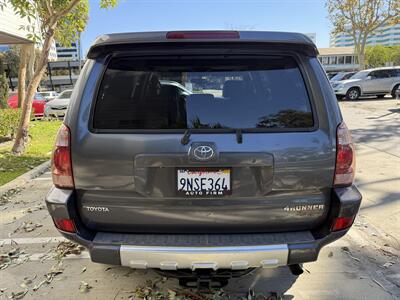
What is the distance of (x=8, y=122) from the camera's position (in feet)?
33.9

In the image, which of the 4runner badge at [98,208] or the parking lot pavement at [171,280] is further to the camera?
the parking lot pavement at [171,280]

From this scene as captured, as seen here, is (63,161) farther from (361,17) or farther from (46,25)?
(361,17)

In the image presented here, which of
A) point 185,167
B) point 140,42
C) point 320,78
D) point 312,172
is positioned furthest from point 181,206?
point 320,78

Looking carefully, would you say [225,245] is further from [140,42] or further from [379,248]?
[379,248]

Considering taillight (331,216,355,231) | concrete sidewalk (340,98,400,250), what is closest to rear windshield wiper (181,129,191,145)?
taillight (331,216,355,231)

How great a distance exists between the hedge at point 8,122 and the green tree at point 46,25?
2.14 m

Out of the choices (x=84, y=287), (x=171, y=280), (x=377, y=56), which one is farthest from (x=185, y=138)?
(x=377, y=56)

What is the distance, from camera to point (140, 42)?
2412 mm

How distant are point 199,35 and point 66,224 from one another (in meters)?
1.54

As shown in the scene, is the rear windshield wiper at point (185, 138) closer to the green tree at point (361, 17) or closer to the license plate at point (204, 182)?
A: the license plate at point (204, 182)

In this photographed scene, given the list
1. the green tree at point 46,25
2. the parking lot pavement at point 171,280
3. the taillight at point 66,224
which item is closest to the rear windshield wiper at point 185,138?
the taillight at point 66,224

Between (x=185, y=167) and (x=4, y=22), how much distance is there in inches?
437

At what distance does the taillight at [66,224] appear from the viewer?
8.22 feet

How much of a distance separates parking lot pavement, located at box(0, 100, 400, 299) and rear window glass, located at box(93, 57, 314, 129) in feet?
4.92
